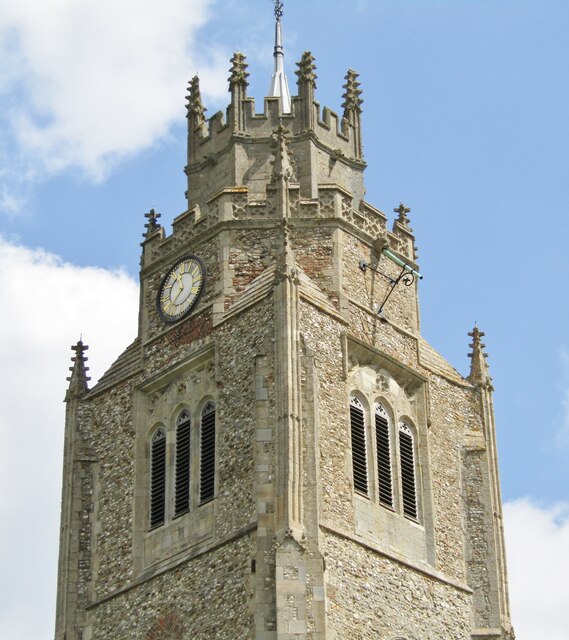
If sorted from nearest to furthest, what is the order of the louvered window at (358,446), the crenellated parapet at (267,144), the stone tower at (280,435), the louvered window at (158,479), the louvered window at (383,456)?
the stone tower at (280,435)
the louvered window at (358,446)
the louvered window at (383,456)
the louvered window at (158,479)
the crenellated parapet at (267,144)

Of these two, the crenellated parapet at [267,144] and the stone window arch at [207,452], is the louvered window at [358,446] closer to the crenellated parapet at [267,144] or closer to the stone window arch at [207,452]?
the stone window arch at [207,452]

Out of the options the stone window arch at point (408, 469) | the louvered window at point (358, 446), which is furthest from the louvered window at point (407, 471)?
the louvered window at point (358, 446)

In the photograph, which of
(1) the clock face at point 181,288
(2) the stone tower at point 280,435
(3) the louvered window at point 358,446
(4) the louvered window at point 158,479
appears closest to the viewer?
(2) the stone tower at point 280,435

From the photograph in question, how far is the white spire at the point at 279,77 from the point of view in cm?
5769

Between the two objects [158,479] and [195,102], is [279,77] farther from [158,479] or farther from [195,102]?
[158,479]

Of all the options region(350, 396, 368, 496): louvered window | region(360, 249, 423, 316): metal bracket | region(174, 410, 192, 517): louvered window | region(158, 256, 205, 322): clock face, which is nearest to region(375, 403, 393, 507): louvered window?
region(350, 396, 368, 496): louvered window

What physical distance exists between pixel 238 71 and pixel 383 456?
36.6 feet

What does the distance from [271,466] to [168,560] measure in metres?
3.61

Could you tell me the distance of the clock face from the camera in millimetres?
53312

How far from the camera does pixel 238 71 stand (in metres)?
57.4

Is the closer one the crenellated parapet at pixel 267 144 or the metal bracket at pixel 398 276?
the metal bracket at pixel 398 276

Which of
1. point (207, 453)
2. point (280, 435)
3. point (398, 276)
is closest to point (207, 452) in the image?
point (207, 453)

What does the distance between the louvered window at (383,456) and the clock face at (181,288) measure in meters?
4.90

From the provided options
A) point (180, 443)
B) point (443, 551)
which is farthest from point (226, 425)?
point (443, 551)
